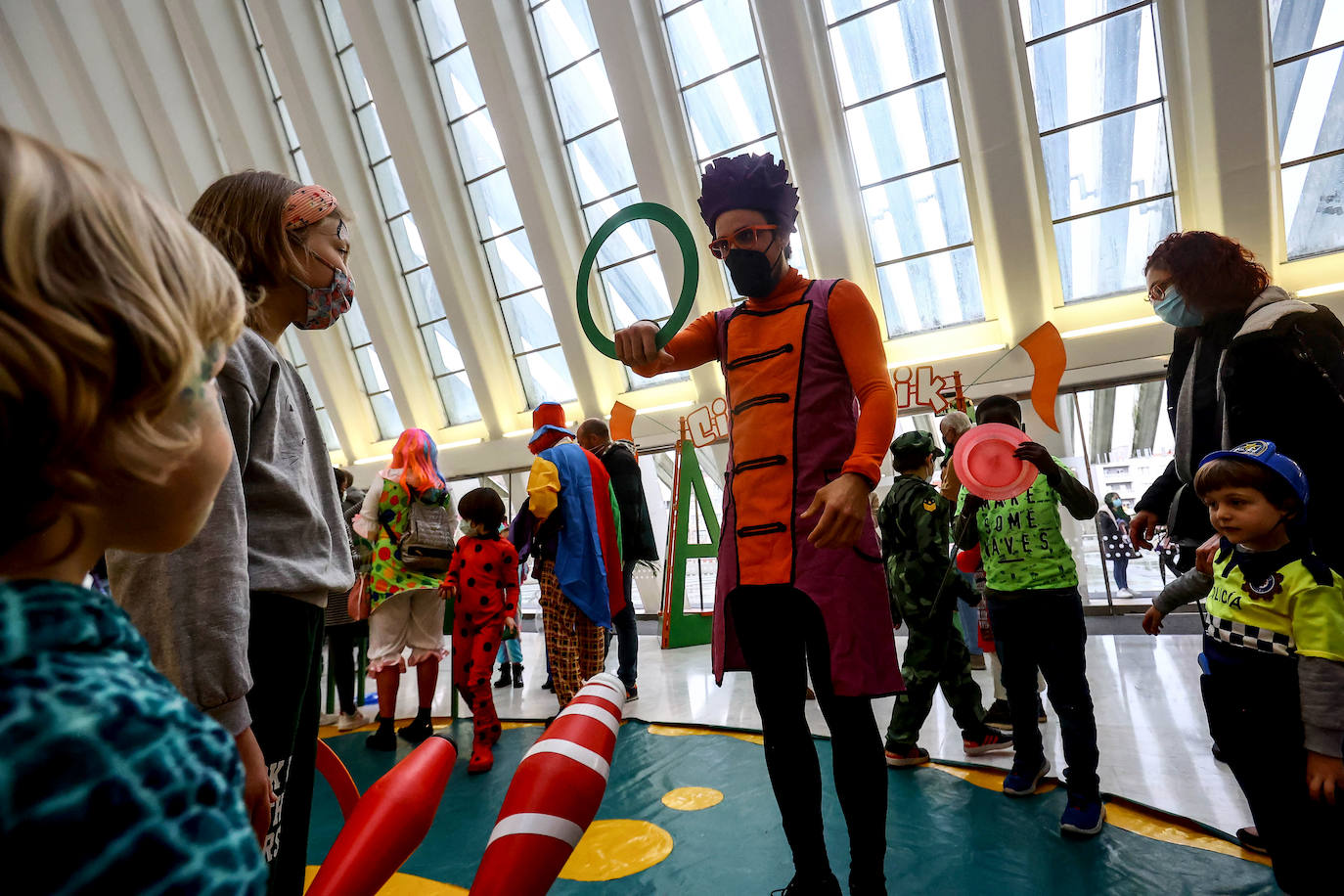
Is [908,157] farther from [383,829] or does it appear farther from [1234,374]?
[383,829]

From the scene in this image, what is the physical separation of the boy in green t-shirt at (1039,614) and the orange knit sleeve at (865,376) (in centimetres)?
85

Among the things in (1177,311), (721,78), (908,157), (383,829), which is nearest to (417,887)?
(383,829)

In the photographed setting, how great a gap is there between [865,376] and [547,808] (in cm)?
127

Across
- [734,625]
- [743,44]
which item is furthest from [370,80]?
[734,625]

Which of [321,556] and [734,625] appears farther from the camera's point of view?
[734,625]

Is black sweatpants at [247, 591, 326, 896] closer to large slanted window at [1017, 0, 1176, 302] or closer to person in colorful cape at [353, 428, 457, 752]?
person in colorful cape at [353, 428, 457, 752]

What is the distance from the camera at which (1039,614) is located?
8.34ft

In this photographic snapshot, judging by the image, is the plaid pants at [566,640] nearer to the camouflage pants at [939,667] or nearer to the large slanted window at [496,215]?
the camouflage pants at [939,667]

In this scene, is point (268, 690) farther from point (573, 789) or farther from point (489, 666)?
point (489, 666)

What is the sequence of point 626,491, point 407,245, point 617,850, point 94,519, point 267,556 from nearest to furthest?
1. point 94,519
2. point 267,556
3. point 617,850
4. point 626,491
5. point 407,245

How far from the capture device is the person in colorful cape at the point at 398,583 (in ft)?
13.4

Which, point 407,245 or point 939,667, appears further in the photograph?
point 407,245

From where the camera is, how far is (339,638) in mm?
4594

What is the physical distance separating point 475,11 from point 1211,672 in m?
11.1
